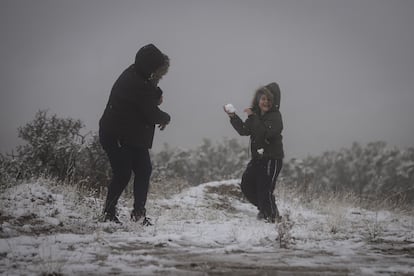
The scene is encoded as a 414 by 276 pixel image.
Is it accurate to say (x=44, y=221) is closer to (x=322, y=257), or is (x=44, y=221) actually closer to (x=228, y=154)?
A: (x=322, y=257)

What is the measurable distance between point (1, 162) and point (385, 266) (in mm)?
9491

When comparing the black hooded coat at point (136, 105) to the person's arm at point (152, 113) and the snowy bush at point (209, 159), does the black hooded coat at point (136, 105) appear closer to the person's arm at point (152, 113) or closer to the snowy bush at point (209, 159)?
the person's arm at point (152, 113)

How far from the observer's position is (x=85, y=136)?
9422 mm

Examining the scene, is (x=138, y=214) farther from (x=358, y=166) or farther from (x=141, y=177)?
(x=358, y=166)

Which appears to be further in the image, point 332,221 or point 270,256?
point 332,221

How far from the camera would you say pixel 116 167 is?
471cm

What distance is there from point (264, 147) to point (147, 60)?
2260 mm

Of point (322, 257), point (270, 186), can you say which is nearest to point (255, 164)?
point (270, 186)

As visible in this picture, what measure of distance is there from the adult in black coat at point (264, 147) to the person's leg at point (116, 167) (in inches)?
79.9

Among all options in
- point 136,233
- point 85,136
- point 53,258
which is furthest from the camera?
point 85,136

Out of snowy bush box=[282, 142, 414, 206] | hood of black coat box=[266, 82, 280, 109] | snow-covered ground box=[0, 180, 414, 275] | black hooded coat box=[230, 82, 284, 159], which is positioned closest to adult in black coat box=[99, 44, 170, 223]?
snow-covered ground box=[0, 180, 414, 275]

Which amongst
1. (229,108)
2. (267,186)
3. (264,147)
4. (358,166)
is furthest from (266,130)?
(358,166)

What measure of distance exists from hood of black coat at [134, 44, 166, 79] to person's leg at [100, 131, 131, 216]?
93 centimetres

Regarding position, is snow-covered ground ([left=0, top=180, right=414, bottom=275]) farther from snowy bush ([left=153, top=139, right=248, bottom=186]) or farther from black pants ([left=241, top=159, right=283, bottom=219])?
snowy bush ([left=153, top=139, right=248, bottom=186])
